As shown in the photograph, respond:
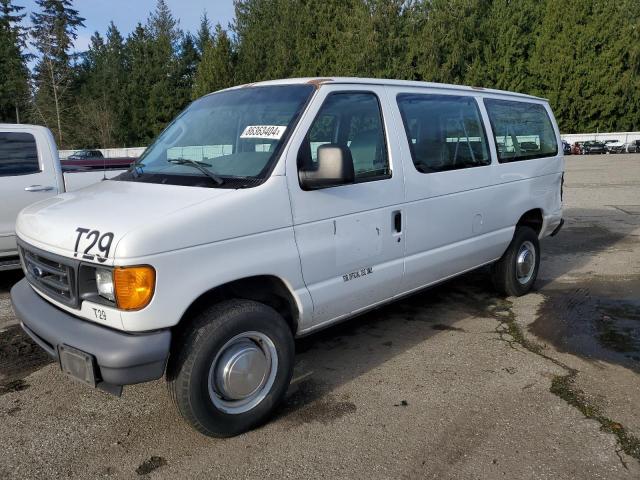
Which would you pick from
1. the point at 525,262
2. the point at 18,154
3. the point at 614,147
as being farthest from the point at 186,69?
the point at 525,262

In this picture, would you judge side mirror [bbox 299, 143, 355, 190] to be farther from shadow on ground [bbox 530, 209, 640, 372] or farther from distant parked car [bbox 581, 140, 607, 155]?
distant parked car [bbox 581, 140, 607, 155]

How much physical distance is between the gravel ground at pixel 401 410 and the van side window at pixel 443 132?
154 cm

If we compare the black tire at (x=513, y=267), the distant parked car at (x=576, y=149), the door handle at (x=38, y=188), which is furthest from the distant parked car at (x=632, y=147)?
the door handle at (x=38, y=188)

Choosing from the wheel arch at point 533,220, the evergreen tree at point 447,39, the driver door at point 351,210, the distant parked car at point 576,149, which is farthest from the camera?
the evergreen tree at point 447,39

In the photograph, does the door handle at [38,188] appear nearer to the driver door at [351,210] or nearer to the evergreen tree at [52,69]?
the driver door at [351,210]

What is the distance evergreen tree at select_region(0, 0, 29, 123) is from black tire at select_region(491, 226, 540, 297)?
61.2 m

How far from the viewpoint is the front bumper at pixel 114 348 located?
258 cm

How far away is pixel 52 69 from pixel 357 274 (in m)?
55.6

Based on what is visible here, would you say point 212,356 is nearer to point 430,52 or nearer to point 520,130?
point 520,130

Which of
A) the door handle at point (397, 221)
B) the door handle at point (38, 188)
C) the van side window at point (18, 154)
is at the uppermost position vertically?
the van side window at point (18, 154)

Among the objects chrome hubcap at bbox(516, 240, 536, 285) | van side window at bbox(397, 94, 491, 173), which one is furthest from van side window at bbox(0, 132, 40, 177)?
chrome hubcap at bbox(516, 240, 536, 285)

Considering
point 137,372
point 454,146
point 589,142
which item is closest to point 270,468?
point 137,372

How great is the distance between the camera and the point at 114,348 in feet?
8.54

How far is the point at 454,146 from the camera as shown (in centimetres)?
454
